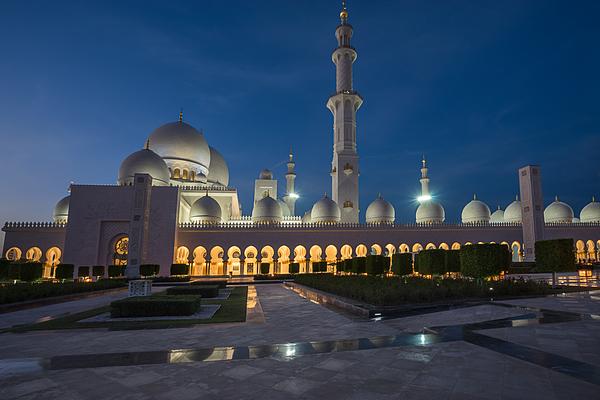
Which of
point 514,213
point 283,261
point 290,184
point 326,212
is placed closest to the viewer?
point 283,261

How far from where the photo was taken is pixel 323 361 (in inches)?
169

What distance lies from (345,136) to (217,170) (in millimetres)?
13914

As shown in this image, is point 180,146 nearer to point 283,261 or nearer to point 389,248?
point 283,261

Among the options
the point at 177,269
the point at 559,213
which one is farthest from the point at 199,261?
the point at 559,213

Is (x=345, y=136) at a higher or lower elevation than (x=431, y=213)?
higher

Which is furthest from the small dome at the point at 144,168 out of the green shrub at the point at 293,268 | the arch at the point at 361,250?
the arch at the point at 361,250

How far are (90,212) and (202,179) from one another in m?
10.6

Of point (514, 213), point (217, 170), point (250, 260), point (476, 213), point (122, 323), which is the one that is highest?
point (217, 170)

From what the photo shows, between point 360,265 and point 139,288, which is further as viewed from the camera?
point 360,265

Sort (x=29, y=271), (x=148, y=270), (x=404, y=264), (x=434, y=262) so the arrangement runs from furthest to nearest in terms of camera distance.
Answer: (x=148, y=270), (x=29, y=271), (x=404, y=264), (x=434, y=262)

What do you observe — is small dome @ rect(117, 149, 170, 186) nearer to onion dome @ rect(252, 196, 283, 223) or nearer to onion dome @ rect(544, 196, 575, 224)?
onion dome @ rect(252, 196, 283, 223)

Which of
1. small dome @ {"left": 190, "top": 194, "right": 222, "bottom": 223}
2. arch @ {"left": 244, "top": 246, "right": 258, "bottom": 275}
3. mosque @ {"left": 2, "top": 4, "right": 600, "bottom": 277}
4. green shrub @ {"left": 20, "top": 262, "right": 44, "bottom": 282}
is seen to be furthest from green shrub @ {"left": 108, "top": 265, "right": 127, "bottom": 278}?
arch @ {"left": 244, "top": 246, "right": 258, "bottom": 275}

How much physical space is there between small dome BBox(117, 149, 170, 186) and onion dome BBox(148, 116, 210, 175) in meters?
3.13

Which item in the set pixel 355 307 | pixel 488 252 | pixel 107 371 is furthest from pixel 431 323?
pixel 488 252
